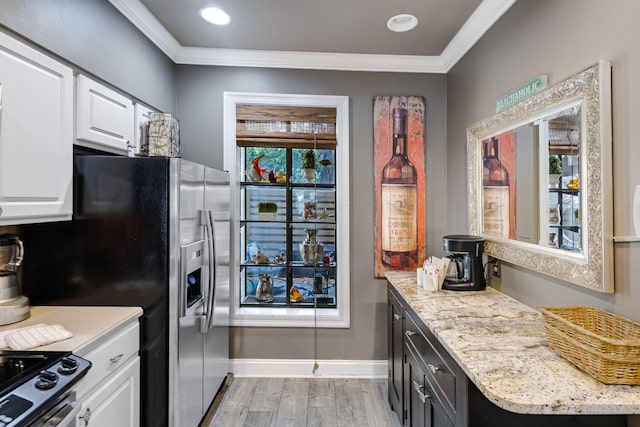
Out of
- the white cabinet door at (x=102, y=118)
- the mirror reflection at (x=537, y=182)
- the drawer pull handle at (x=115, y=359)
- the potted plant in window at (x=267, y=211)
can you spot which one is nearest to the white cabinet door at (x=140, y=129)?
the white cabinet door at (x=102, y=118)

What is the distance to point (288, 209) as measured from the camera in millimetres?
3049

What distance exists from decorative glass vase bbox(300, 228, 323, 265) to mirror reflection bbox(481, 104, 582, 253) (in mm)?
1371

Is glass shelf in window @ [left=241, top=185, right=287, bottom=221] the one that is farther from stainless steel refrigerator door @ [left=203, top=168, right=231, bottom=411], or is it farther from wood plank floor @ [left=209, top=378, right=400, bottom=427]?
wood plank floor @ [left=209, top=378, right=400, bottom=427]

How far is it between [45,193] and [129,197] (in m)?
0.34

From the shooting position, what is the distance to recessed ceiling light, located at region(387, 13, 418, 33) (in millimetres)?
2240

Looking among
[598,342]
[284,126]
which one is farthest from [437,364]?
[284,126]

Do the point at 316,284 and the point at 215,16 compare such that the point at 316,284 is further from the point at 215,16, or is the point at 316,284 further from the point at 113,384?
the point at 215,16

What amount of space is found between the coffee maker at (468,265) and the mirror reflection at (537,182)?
0.16 meters

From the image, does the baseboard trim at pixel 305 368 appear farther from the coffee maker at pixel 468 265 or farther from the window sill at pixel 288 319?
the coffee maker at pixel 468 265

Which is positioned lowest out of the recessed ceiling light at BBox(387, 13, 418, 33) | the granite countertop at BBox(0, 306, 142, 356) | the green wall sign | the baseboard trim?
the baseboard trim

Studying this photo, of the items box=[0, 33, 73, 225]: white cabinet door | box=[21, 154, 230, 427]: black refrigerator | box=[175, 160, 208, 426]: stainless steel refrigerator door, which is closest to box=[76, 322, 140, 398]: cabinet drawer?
box=[21, 154, 230, 427]: black refrigerator

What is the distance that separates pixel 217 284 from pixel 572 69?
233 centimetres

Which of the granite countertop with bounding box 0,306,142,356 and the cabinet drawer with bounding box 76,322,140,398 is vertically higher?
the granite countertop with bounding box 0,306,142,356

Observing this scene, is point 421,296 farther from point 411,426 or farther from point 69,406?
point 69,406
